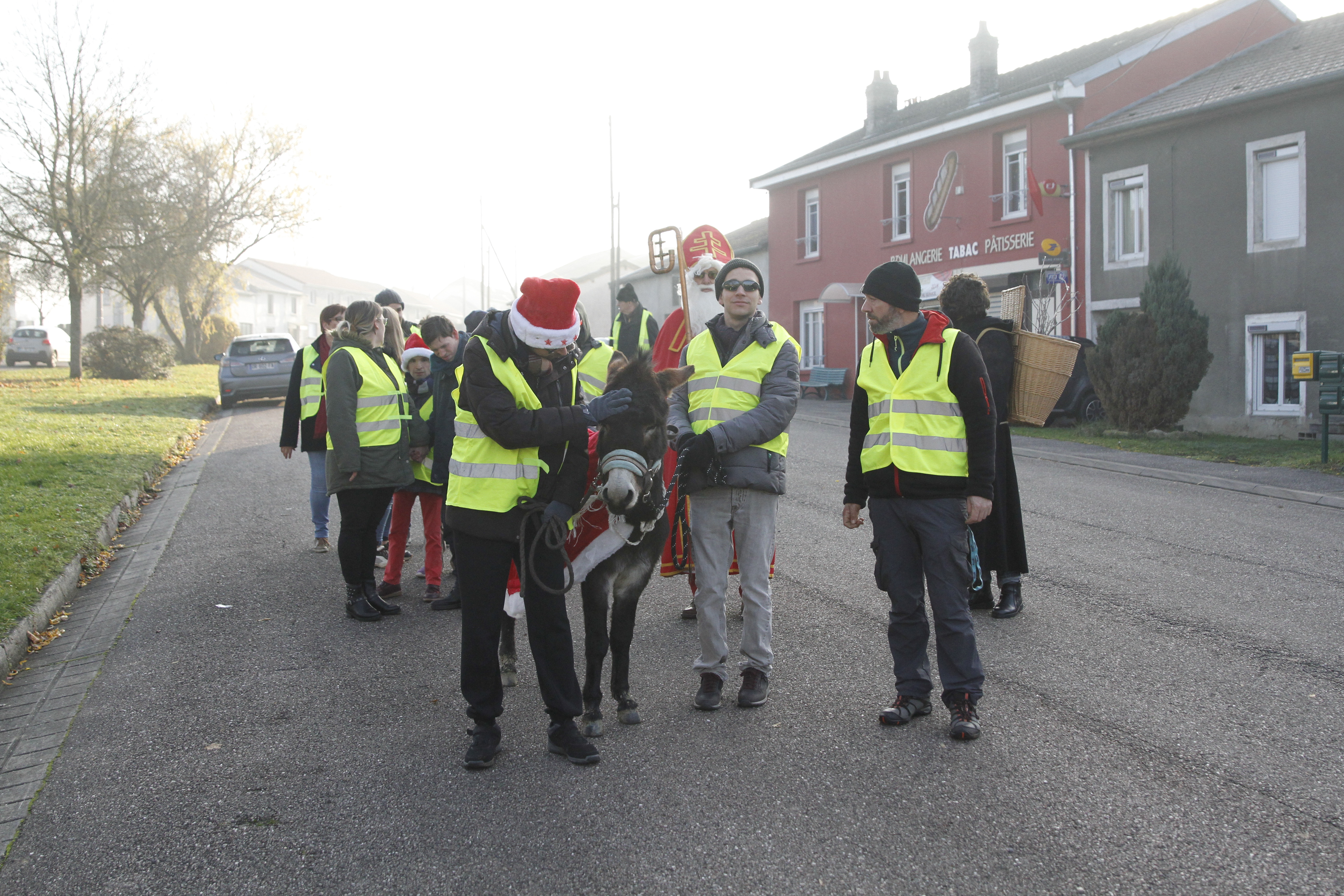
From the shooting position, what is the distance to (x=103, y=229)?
28.3 m

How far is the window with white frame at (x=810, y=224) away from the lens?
3353 cm

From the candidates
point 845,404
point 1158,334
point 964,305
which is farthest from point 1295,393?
point 964,305

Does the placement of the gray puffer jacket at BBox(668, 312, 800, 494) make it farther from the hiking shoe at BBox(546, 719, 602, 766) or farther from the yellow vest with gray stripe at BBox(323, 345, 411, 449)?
the yellow vest with gray stripe at BBox(323, 345, 411, 449)

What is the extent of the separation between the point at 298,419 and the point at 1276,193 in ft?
61.6

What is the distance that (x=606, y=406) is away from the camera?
12.9ft

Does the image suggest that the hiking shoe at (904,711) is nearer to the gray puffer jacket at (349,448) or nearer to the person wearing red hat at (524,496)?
the person wearing red hat at (524,496)

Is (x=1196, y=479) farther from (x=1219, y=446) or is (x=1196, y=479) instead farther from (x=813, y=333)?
(x=813, y=333)

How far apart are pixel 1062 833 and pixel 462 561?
2.40 meters

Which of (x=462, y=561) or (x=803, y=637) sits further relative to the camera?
(x=803, y=637)

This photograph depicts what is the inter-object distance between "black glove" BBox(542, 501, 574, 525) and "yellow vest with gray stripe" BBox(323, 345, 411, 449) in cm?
287

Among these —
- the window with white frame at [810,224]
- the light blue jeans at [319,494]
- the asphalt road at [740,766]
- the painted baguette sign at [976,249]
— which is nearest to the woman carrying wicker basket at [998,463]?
the asphalt road at [740,766]

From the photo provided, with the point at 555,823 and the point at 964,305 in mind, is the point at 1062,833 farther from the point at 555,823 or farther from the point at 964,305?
the point at 964,305

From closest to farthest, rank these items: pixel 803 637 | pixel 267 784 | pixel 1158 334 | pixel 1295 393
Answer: pixel 267 784 → pixel 803 637 → pixel 1158 334 → pixel 1295 393

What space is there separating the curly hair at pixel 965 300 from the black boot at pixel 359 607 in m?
3.91
